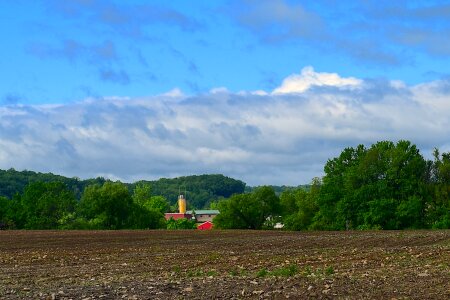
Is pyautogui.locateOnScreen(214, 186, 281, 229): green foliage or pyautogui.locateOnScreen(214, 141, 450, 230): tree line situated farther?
pyautogui.locateOnScreen(214, 186, 281, 229): green foliage

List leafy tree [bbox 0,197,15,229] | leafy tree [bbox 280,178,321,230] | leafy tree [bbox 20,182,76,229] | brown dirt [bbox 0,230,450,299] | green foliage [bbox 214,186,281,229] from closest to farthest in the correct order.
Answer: brown dirt [bbox 0,230,450,299] → leafy tree [bbox 20,182,76,229] → leafy tree [bbox 0,197,15,229] → leafy tree [bbox 280,178,321,230] → green foliage [bbox 214,186,281,229]

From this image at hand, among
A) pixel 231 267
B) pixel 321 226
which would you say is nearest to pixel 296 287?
pixel 231 267

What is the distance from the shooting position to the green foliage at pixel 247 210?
142m

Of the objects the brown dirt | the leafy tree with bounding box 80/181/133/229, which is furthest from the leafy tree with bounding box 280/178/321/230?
the brown dirt

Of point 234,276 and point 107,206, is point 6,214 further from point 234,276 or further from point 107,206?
point 234,276

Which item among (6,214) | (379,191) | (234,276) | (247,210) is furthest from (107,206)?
(234,276)

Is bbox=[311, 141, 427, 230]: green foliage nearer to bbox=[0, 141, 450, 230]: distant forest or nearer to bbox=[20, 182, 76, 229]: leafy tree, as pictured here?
bbox=[0, 141, 450, 230]: distant forest

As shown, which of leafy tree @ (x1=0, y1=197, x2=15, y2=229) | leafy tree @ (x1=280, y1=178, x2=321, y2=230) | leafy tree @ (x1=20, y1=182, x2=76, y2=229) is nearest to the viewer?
leafy tree @ (x1=20, y1=182, x2=76, y2=229)

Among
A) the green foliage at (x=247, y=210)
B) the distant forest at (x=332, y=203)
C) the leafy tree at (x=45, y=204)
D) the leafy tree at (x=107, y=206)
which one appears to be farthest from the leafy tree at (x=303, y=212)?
the leafy tree at (x=45, y=204)

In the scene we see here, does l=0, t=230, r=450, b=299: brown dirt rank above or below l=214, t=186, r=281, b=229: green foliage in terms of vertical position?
below

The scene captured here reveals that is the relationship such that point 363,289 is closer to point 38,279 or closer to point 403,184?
point 38,279

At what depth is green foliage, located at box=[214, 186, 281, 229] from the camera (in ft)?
467

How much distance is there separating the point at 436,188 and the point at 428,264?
273 feet

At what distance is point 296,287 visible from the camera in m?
23.9
